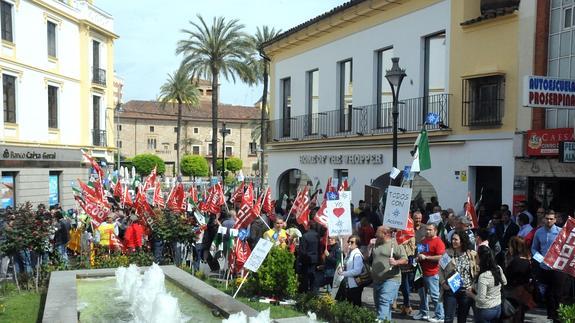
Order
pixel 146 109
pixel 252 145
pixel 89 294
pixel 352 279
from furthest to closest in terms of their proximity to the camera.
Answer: pixel 252 145
pixel 146 109
pixel 89 294
pixel 352 279

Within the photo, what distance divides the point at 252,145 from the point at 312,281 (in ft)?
265

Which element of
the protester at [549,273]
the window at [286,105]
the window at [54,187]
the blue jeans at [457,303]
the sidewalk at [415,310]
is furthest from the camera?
the window at [54,187]

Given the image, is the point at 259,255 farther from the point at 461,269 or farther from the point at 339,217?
the point at 461,269

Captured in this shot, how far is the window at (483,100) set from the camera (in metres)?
15.2

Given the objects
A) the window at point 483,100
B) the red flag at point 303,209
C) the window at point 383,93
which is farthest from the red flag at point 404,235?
the window at point 383,93

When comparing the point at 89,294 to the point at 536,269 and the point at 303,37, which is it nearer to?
the point at 536,269

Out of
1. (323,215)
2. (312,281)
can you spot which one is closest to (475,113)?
(323,215)

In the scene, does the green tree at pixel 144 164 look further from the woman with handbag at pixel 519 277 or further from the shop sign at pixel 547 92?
the woman with handbag at pixel 519 277

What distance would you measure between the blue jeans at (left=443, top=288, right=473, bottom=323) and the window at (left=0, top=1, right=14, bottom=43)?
25.0m

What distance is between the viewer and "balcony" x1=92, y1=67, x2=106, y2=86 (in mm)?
35125

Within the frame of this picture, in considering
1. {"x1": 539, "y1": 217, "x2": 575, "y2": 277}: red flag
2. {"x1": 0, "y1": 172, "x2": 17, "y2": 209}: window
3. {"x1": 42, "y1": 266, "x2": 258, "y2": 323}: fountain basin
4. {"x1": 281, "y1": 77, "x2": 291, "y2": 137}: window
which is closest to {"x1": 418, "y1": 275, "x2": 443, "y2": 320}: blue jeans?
{"x1": 539, "y1": 217, "x2": 575, "y2": 277}: red flag

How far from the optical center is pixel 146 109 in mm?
85250

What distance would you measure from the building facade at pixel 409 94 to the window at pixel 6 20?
12.4 metres

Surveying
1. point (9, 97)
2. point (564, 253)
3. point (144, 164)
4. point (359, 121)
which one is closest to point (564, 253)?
point (564, 253)
